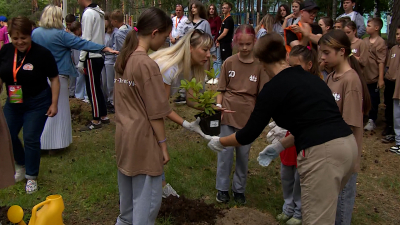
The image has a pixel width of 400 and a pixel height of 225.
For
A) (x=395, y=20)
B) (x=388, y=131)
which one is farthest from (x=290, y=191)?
(x=395, y=20)

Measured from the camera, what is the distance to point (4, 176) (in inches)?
122

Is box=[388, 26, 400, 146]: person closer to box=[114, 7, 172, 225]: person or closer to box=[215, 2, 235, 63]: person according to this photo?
box=[215, 2, 235, 63]: person

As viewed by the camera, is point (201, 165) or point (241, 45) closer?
point (241, 45)

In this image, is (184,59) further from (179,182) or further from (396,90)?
(396,90)

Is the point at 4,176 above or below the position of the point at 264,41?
below

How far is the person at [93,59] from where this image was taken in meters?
6.70

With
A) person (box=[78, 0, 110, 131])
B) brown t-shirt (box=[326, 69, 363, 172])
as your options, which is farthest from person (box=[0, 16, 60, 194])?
brown t-shirt (box=[326, 69, 363, 172])

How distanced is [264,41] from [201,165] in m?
3.01

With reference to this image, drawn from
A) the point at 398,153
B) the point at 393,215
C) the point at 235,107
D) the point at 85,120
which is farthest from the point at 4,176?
the point at 398,153

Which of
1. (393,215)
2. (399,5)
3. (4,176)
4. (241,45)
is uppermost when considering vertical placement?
(399,5)

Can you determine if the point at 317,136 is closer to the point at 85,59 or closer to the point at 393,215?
the point at 393,215

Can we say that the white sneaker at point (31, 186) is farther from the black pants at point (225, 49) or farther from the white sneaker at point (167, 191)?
the black pants at point (225, 49)

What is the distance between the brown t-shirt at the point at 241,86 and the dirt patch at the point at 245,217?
0.91 m

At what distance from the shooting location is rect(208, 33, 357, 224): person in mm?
2475
